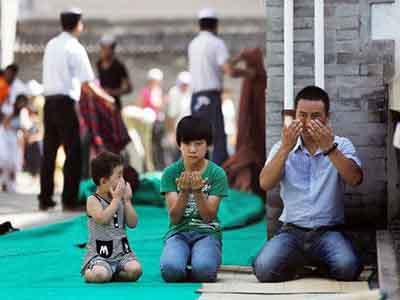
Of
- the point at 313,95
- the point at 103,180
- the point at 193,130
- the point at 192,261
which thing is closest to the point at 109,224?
the point at 103,180

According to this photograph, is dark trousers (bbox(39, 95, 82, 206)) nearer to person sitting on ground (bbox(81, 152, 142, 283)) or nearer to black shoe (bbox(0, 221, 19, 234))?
black shoe (bbox(0, 221, 19, 234))

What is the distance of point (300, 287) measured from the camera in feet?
27.2

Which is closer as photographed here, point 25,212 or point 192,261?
point 192,261

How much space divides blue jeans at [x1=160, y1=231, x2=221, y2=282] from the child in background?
8.48 m

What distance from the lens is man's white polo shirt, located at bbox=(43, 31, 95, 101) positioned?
44.0 ft

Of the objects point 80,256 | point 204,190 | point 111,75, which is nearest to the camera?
point 204,190

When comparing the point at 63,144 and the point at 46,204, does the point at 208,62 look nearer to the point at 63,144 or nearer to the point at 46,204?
the point at 63,144

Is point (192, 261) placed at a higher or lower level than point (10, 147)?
higher

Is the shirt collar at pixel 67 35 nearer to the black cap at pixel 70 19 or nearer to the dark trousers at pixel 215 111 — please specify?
the black cap at pixel 70 19

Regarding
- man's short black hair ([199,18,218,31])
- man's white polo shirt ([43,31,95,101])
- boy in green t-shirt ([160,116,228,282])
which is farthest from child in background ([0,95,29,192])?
boy in green t-shirt ([160,116,228,282])

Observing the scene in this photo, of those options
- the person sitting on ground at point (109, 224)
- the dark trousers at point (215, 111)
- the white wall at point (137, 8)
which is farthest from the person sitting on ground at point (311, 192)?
the white wall at point (137, 8)

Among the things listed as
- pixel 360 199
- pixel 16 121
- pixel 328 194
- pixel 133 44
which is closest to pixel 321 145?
pixel 328 194

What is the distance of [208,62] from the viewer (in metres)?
14.6

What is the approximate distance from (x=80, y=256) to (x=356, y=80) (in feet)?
7.70
